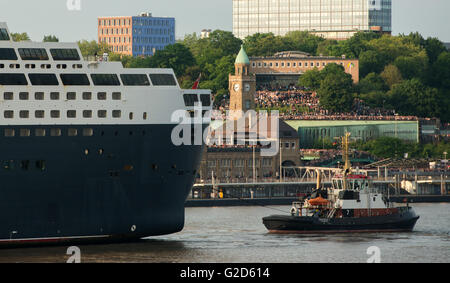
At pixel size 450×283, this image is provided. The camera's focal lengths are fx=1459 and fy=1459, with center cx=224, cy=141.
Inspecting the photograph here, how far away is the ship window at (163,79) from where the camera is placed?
295ft

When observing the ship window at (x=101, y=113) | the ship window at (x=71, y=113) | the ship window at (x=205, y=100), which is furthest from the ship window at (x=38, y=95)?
the ship window at (x=205, y=100)

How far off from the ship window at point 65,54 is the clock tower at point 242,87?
101 meters

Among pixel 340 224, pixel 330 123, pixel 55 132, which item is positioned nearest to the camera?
pixel 55 132

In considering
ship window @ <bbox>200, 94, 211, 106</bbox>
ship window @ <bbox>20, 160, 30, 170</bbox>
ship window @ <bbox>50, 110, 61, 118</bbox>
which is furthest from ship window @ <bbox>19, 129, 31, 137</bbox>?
ship window @ <bbox>200, 94, 211, 106</bbox>

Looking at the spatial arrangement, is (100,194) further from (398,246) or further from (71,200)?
(398,246)

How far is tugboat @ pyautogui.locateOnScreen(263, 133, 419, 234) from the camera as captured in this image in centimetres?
10400

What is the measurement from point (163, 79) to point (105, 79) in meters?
3.74

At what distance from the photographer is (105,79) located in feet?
291

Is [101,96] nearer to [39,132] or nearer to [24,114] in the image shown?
[39,132]

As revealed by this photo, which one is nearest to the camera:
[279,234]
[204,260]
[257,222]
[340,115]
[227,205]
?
[204,260]

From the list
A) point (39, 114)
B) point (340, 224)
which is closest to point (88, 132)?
point (39, 114)

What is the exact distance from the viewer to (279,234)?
102688 mm
